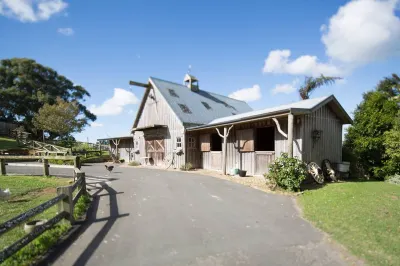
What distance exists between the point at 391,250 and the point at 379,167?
1026 centimetres

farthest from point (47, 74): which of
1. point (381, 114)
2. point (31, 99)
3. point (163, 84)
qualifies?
point (381, 114)

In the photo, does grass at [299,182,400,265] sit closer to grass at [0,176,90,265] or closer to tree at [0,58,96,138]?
grass at [0,176,90,265]

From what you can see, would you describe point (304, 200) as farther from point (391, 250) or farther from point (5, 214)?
point (5, 214)

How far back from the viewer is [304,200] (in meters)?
7.38

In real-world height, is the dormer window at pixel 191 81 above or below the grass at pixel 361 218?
above

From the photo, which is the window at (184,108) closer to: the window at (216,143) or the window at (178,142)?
the window at (178,142)

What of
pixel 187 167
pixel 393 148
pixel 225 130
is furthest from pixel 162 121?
pixel 393 148

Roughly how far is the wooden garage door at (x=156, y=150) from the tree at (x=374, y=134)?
13843 mm

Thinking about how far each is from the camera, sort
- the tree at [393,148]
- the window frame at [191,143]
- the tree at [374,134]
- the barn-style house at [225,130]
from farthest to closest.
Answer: the window frame at [191,143]
the tree at [374,134]
the tree at [393,148]
the barn-style house at [225,130]

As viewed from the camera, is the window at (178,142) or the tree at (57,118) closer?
the window at (178,142)

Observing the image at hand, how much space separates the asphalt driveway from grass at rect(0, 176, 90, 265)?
45 cm

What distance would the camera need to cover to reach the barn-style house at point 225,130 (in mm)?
10516

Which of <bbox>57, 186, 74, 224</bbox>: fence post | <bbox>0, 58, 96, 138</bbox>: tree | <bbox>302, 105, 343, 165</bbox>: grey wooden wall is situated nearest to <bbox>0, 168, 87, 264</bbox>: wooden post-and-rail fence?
<bbox>57, 186, 74, 224</bbox>: fence post

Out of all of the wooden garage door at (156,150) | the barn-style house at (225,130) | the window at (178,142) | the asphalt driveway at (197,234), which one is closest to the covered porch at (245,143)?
the barn-style house at (225,130)
